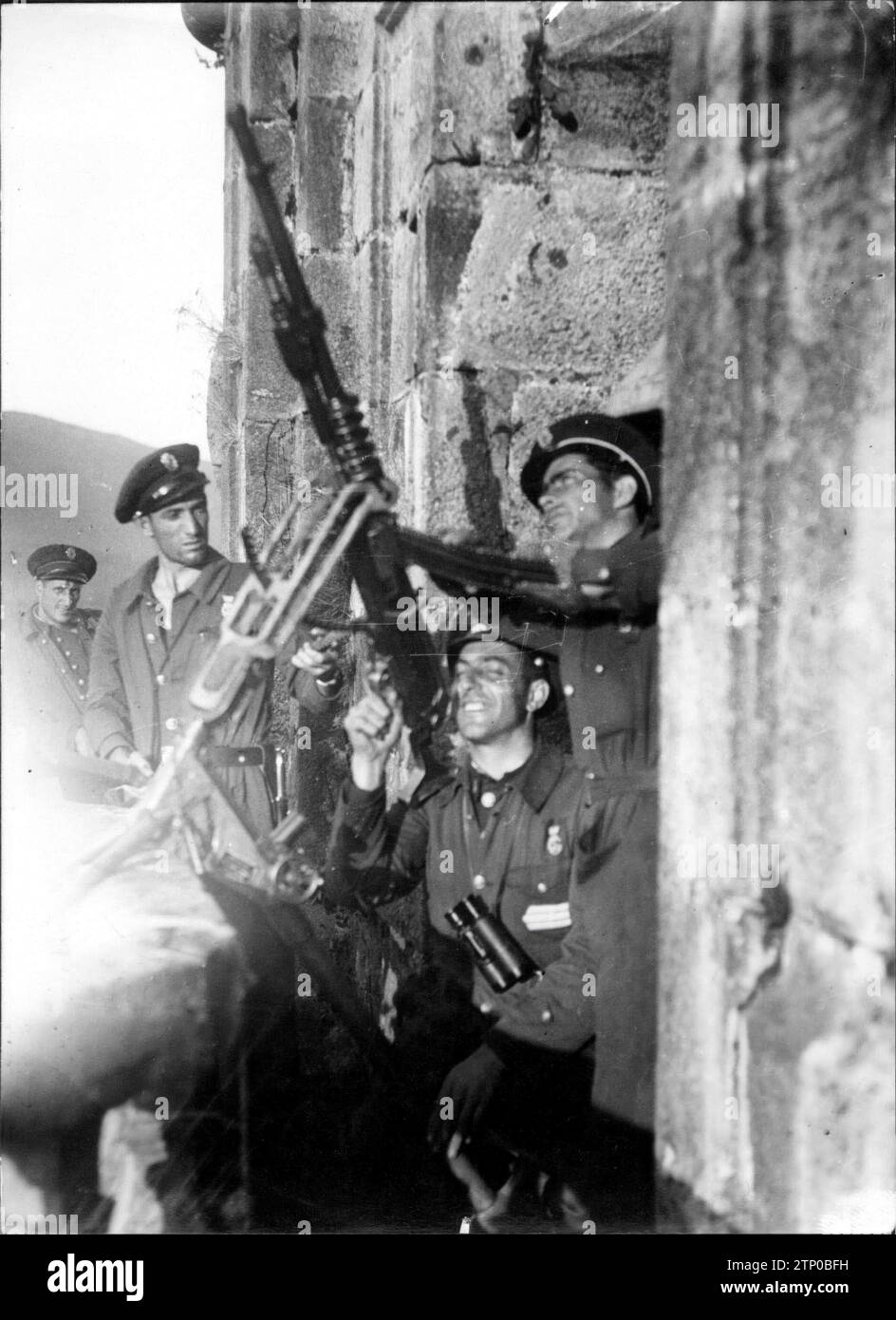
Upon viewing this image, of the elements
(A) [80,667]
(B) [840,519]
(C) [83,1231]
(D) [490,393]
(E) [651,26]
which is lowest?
(C) [83,1231]

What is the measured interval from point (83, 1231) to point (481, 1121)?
1.14m

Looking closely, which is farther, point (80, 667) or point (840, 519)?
point (80, 667)

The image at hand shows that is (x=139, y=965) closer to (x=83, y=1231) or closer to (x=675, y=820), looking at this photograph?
(x=83, y=1231)

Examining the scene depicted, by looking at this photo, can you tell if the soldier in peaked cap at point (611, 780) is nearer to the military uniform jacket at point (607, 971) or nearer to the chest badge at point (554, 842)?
the military uniform jacket at point (607, 971)

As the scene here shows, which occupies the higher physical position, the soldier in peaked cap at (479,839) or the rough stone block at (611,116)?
the rough stone block at (611,116)

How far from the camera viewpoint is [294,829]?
127 inches

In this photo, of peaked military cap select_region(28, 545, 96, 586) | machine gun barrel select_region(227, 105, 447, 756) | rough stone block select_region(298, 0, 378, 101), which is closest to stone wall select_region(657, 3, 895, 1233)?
machine gun barrel select_region(227, 105, 447, 756)

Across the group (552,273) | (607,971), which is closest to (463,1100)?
(607,971)

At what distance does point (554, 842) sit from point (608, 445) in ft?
3.53

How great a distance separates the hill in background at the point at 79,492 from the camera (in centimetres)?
312

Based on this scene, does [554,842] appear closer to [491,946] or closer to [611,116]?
[491,946]

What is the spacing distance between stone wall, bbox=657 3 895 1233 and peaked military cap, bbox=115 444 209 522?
129 cm

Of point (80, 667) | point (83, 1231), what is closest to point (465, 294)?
point (80, 667)

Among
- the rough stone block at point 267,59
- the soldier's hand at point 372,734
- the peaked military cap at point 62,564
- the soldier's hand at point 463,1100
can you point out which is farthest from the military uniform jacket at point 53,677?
the rough stone block at point 267,59
